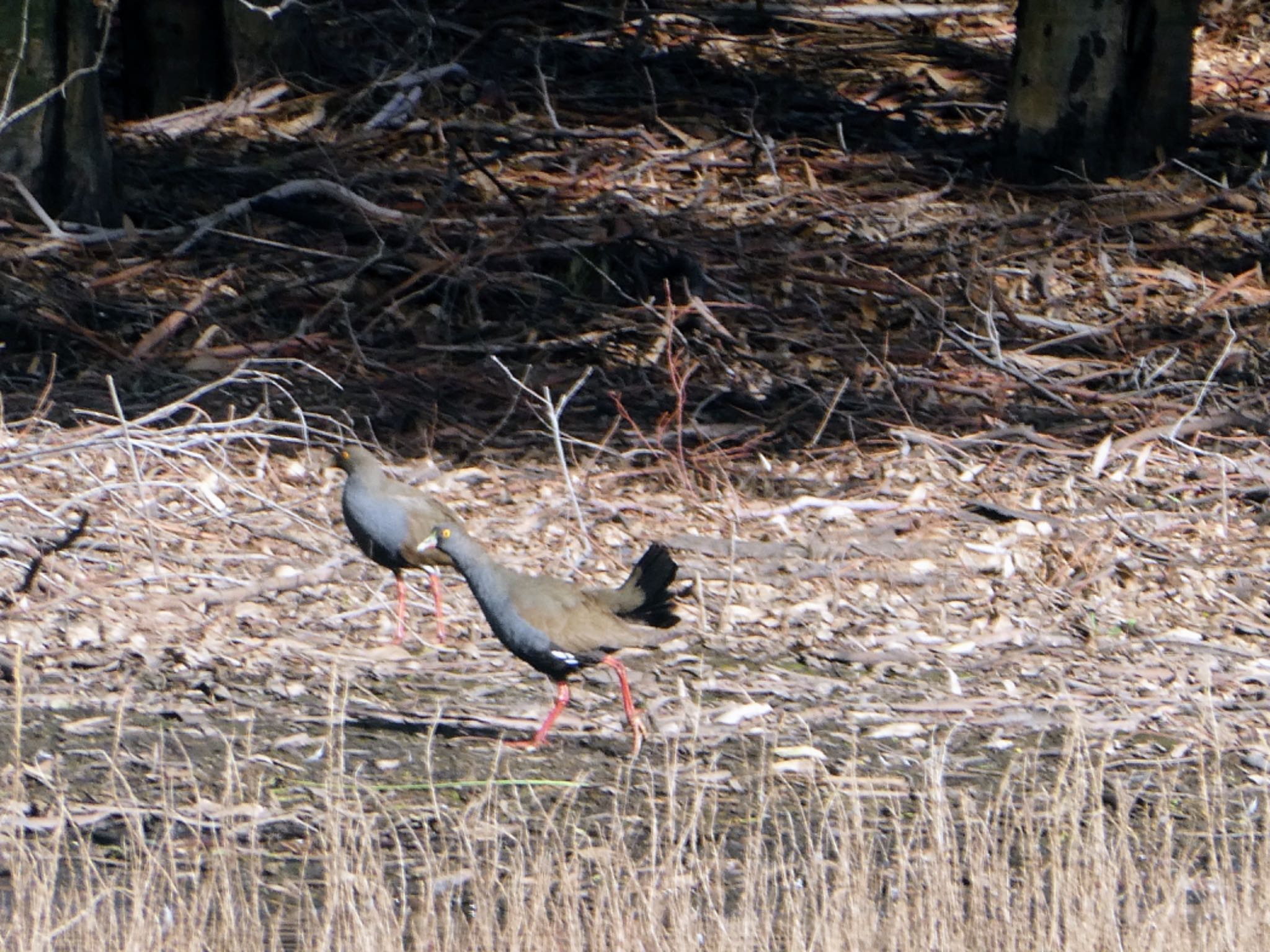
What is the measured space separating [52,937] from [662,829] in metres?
1.73

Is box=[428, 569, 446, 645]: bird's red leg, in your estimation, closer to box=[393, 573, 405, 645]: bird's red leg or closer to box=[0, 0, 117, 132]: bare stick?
box=[393, 573, 405, 645]: bird's red leg

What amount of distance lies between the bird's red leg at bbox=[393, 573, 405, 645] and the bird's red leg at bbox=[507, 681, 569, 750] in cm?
106

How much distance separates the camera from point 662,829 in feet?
16.2

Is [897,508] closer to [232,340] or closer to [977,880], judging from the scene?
[232,340]

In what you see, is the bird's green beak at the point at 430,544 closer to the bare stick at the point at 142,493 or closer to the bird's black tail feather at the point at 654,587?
the bird's black tail feather at the point at 654,587

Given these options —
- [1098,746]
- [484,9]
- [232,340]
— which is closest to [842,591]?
[1098,746]

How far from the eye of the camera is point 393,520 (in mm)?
6676

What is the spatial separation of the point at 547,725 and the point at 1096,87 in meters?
7.39

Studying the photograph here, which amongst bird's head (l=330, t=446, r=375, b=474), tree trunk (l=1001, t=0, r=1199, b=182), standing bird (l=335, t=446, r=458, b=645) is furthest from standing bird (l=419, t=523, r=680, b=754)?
tree trunk (l=1001, t=0, r=1199, b=182)

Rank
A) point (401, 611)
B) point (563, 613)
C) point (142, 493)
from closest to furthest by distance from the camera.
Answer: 1. point (563, 613)
2. point (142, 493)
3. point (401, 611)

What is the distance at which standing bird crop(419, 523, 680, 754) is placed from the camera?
17.9ft

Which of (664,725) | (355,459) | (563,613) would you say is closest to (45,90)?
(355,459)

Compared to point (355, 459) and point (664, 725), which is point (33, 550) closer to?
point (355, 459)

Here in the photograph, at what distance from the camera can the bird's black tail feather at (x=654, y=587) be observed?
5605 mm
